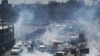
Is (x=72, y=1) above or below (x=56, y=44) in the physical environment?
above

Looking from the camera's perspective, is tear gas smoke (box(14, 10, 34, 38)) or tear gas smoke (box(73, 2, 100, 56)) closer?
tear gas smoke (box(73, 2, 100, 56))

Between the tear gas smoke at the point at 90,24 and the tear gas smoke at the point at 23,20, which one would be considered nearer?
the tear gas smoke at the point at 90,24

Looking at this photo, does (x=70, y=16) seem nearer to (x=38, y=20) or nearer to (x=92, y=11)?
(x=38, y=20)

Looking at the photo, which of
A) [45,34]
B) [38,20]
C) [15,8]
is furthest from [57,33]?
[15,8]

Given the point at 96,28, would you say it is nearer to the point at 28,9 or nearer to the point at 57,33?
the point at 57,33

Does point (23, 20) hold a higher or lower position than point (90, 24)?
higher

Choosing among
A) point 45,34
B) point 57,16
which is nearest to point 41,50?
point 45,34

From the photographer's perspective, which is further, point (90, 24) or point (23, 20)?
A: point (23, 20)

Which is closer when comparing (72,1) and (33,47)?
(33,47)

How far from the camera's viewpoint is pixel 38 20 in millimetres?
37406

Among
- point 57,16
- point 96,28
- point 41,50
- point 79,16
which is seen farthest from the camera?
point 57,16

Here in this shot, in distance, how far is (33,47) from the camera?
20578 mm

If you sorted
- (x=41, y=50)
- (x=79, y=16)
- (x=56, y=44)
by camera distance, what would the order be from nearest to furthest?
(x=41, y=50)
(x=56, y=44)
(x=79, y=16)

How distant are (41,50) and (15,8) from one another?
64.0ft
